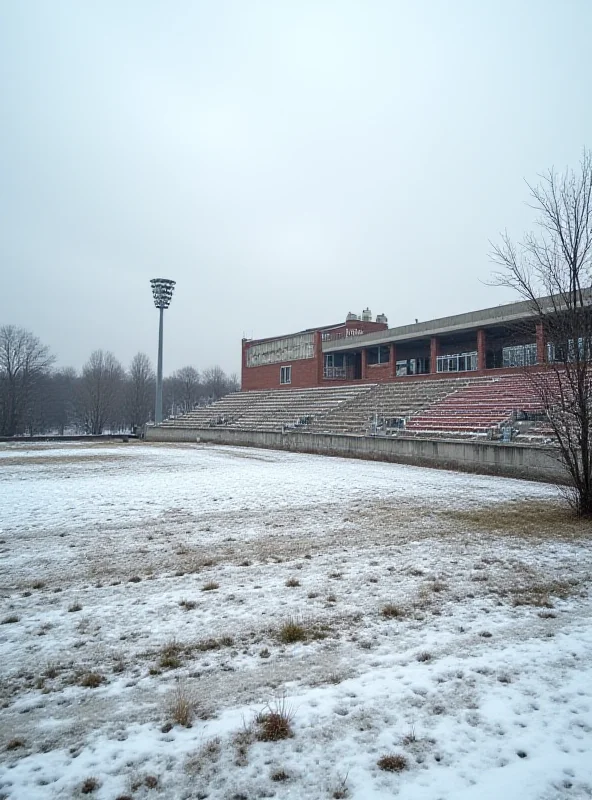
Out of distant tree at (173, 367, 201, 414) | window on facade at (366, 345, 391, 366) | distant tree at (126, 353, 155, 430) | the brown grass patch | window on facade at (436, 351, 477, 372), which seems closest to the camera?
the brown grass patch

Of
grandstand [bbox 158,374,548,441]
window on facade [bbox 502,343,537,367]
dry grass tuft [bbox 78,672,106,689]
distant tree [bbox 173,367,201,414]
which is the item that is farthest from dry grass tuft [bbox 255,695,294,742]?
distant tree [bbox 173,367,201,414]

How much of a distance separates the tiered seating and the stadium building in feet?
5.33

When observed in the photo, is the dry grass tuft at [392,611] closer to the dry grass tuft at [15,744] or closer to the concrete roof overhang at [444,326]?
the dry grass tuft at [15,744]

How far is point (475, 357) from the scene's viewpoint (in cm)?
3706

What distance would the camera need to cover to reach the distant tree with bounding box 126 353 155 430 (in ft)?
286

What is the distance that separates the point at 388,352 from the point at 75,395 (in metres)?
68.9

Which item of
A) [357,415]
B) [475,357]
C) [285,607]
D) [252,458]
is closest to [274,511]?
[285,607]

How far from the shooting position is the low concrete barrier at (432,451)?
60.3 ft

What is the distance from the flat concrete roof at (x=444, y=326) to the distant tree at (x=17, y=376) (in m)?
41.8

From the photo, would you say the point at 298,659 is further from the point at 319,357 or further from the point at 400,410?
the point at 319,357

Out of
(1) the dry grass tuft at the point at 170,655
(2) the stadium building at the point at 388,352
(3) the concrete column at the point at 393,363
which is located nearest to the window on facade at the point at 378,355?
(2) the stadium building at the point at 388,352

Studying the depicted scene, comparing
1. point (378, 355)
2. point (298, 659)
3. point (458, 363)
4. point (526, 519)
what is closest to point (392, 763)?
point (298, 659)

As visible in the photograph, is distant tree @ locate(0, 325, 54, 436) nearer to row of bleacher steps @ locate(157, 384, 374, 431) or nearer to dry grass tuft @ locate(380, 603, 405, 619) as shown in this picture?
row of bleacher steps @ locate(157, 384, 374, 431)

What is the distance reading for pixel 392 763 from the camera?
329 cm
